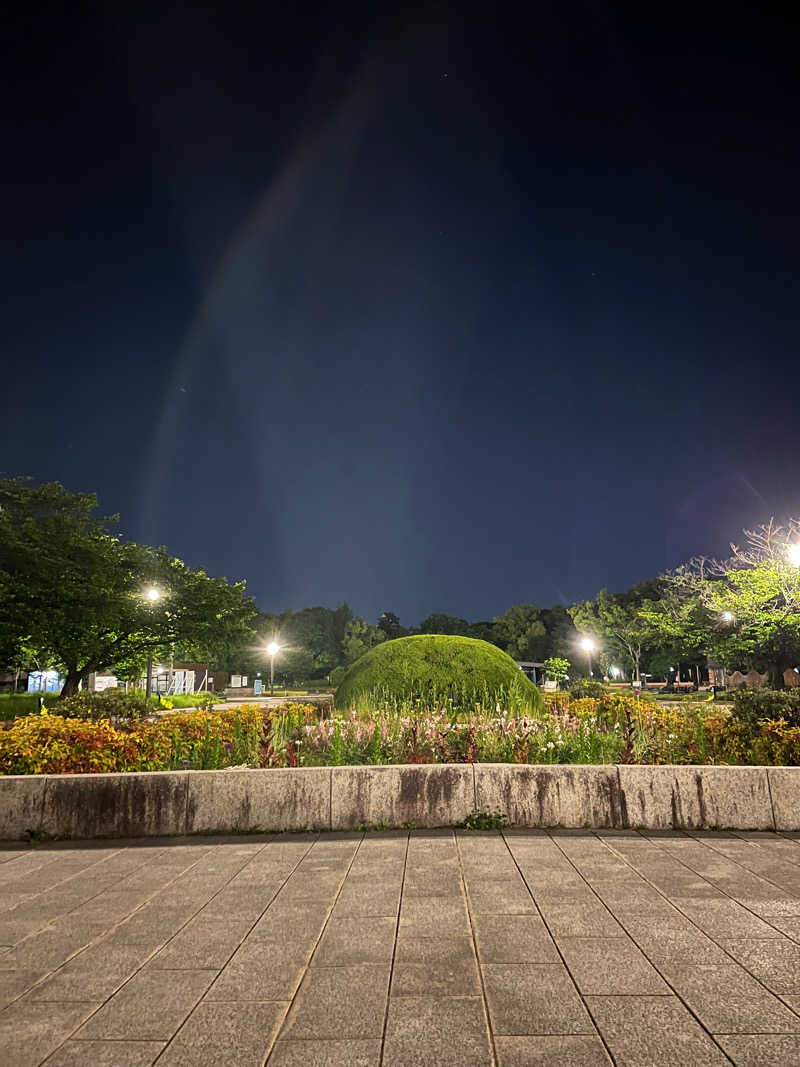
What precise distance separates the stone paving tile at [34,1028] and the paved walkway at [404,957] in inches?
0.4

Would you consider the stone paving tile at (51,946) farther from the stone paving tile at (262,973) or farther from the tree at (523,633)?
the tree at (523,633)

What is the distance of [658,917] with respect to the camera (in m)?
4.18

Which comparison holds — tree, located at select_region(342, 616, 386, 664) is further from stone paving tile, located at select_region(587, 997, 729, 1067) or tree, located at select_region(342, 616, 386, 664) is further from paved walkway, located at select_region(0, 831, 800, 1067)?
stone paving tile, located at select_region(587, 997, 729, 1067)

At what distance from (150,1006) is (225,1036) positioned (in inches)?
20.9

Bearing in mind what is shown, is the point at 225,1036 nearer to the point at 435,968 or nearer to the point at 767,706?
the point at 435,968

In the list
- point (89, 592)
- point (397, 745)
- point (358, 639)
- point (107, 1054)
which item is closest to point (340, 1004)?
point (107, 1054)

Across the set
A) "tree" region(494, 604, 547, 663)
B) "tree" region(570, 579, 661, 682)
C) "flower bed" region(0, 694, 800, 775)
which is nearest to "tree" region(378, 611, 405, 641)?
"tree" region(494, 604, 547, 663)

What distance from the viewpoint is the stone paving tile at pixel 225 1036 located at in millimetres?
2676

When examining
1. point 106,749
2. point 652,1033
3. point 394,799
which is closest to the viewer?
point 652,1033

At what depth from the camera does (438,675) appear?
51.4 ft

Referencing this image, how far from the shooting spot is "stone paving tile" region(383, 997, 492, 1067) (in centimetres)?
266

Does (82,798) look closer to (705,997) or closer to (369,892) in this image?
(369,892)

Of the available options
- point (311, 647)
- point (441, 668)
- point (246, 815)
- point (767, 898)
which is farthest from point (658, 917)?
point (311, 647)

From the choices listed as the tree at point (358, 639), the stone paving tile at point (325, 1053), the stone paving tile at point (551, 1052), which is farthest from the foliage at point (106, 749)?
the tree at point (358, 639)
